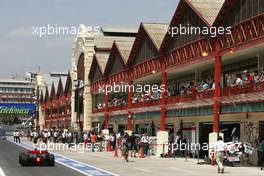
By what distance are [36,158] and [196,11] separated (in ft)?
51.3

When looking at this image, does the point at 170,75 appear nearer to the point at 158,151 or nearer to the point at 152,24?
the point at 152,24

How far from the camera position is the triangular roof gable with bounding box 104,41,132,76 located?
57.8 metres

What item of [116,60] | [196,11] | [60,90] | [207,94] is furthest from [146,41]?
[60,90]

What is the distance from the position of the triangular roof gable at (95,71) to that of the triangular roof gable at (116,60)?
2.92 m

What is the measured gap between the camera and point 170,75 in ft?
162

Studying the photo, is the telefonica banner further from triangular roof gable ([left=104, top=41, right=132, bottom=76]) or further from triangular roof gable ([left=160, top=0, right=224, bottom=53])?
triangular roof gable ([left=160, top=0, right=224, bottom=53])

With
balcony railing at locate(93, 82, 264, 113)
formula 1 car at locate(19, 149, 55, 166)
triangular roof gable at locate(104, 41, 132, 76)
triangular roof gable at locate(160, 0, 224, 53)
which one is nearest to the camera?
formula 1 car at locate(19, 149, 55, 166)

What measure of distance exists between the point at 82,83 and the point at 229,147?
166 ft

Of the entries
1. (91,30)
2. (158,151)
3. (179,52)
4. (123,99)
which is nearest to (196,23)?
(179,52)

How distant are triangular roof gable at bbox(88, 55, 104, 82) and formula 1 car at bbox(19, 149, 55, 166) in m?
38.1

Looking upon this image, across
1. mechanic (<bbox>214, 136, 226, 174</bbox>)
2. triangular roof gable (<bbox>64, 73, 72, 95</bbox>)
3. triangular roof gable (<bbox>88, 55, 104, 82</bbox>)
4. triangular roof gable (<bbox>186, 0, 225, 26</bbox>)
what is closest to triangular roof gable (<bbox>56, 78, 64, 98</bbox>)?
triangular roof gable (<bbox>64, 73, 72, 95</bbox>)
